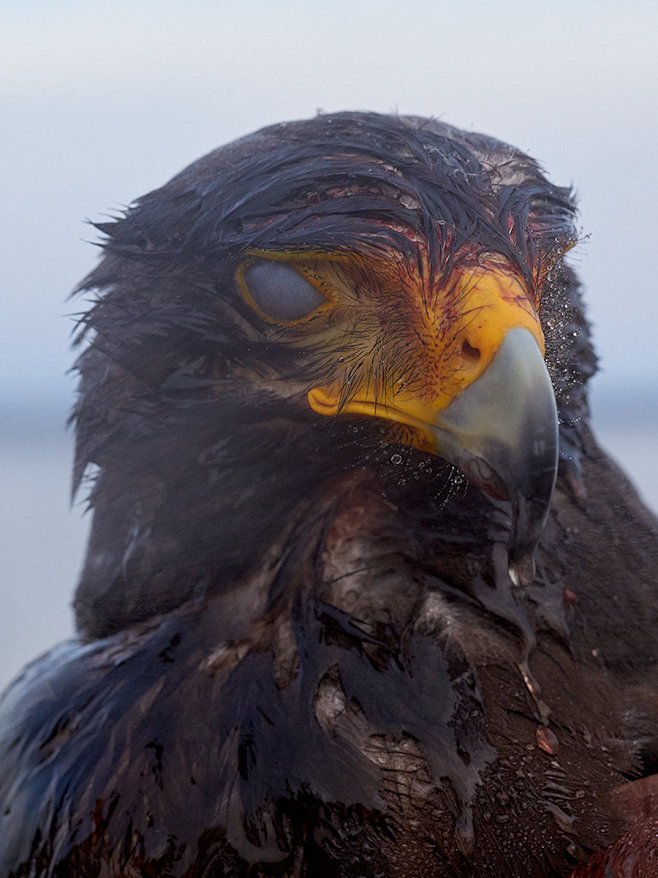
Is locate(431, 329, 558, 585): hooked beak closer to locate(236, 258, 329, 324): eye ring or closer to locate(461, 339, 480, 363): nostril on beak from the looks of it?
locate(461, 339, 480, 363): nostril on beak

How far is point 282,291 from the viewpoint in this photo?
5.89ft

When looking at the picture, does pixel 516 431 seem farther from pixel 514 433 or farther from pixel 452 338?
pixel 452 338

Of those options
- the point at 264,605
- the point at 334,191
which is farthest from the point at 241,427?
the point at 334,191

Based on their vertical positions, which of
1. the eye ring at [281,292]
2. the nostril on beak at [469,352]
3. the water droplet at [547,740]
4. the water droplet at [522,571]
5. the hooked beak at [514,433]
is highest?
the eye ring at [281,292]

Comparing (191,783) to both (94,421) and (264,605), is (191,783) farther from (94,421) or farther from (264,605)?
(94,421)

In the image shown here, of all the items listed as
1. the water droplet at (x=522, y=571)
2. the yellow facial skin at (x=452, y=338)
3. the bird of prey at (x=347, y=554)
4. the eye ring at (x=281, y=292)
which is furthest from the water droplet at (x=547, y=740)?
the eye ring at (x=281, y=292)

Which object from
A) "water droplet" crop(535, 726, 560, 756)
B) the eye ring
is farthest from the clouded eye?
"water droplet" crop(535, 726, 560, 756)

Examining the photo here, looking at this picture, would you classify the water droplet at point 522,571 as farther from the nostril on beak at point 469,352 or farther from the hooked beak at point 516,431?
the nostril on beak at point 469,352

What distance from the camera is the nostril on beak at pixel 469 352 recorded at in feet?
5.35

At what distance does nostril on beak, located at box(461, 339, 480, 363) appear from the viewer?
1631 millimetres

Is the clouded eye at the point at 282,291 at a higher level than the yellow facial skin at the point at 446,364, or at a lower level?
higher

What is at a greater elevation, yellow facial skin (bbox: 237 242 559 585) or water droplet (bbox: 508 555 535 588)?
yellow facial skin (bbox: 237 242 559 585)

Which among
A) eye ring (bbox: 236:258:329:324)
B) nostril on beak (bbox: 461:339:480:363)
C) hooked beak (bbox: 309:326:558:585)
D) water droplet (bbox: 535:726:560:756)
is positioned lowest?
water droplet (bbox: 535:726:560:756)

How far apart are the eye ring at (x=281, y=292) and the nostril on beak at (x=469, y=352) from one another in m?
0.26
